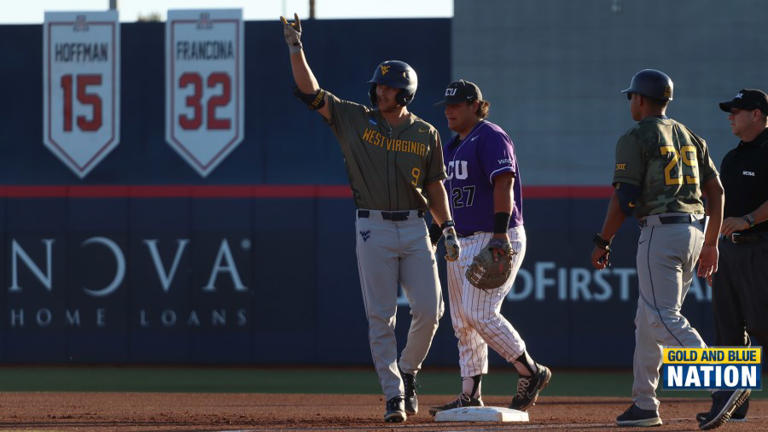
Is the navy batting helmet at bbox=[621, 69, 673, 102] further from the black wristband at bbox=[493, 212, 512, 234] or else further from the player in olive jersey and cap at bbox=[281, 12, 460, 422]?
the player in olive jersey and cap at bbox=[281, 12, 460, 422]

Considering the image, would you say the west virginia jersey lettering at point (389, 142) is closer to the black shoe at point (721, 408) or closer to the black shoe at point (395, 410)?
the black shoe at point (395, 410)

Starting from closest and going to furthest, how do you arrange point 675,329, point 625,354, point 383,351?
1. point 675,329
2. point 383,351
3. point 625,354

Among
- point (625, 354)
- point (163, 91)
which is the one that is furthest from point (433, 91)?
point (625, 354)

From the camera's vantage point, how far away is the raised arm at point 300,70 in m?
6.25

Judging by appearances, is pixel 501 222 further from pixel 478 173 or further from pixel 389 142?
pixel 389 142

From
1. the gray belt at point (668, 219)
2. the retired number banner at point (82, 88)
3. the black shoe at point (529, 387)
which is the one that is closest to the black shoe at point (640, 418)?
the black shoe at point (529, 387)

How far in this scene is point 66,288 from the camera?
12.5 meters

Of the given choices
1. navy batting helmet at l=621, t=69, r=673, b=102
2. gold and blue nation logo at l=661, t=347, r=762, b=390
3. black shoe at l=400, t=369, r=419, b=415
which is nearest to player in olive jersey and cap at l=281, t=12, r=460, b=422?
black shoe at l=400, t=369, r=419, b=415

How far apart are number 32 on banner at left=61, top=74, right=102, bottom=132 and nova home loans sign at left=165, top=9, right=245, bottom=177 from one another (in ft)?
2.94

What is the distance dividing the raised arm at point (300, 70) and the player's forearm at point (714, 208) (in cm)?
209

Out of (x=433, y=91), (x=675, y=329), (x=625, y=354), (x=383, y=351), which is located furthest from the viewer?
(x=433, y=91)

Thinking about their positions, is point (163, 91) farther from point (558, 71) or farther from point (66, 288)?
point (558, 71)

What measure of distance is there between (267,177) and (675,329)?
10.0 metres

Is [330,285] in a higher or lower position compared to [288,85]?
lower
